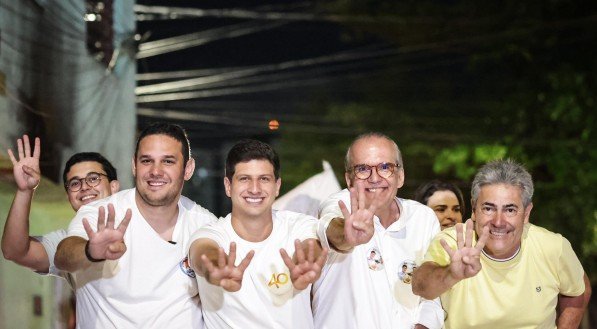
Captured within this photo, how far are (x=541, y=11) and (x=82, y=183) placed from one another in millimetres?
11440

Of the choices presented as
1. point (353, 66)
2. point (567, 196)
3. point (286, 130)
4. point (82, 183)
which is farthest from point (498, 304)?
point (286, 130)

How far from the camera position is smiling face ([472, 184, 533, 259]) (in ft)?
18.7

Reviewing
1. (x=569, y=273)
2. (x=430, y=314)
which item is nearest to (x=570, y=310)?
(x=569, y=273)

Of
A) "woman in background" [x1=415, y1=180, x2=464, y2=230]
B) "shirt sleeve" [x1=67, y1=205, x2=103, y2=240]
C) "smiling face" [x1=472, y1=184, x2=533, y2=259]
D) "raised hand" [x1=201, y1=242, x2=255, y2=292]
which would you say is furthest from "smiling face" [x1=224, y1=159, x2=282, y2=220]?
"woman in background" [x1=415, y1=180, x2=464, y2=230]

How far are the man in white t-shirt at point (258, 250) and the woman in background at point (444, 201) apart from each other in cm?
205

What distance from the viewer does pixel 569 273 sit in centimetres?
593

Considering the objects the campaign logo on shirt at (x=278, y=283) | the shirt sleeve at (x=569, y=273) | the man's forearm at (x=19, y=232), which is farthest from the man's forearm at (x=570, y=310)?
the man's forearm at (x=19, y=232)

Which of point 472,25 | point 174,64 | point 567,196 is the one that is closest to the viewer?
point 567,196

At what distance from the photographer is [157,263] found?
5.50 metres

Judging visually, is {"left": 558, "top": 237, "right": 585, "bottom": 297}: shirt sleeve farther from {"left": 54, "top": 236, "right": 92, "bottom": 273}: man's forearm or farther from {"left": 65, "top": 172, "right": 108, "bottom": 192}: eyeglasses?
{"left": 65, "top": 172, "right": 108, "bottom": 192}: eyeglasses

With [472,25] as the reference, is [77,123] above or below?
below

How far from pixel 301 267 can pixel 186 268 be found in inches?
31.2

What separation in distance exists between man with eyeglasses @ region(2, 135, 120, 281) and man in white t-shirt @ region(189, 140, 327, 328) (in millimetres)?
952

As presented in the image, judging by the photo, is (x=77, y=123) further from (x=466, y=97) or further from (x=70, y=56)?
(x=466, y=97)
